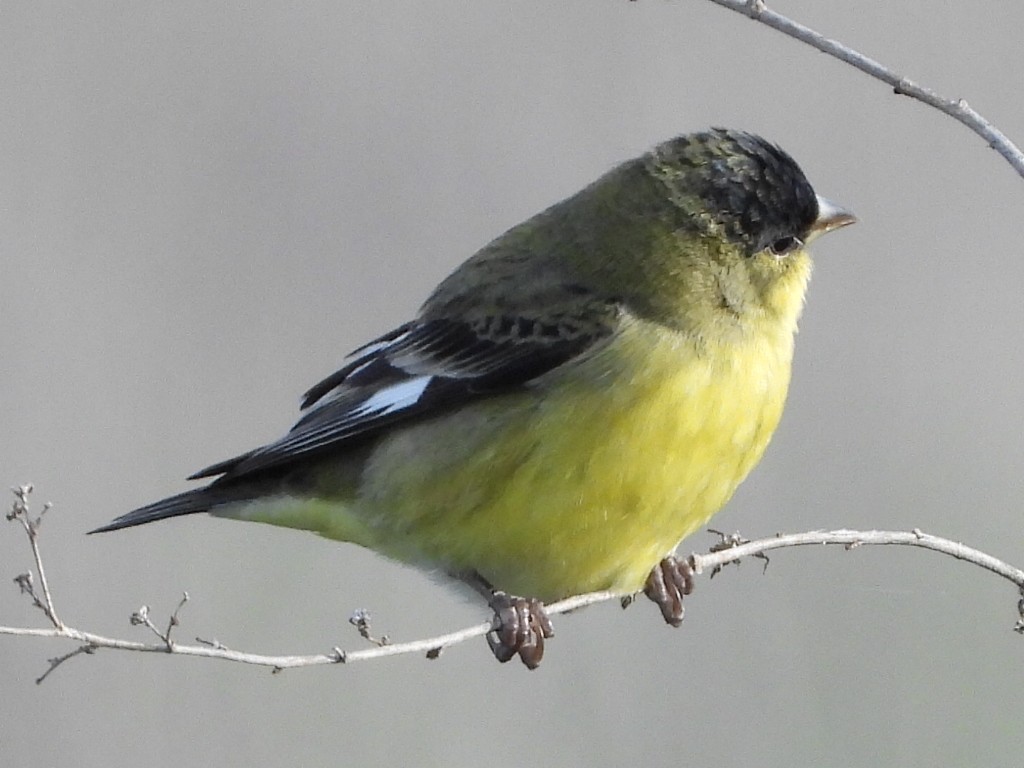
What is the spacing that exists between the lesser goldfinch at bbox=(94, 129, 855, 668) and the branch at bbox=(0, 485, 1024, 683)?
0.69ft

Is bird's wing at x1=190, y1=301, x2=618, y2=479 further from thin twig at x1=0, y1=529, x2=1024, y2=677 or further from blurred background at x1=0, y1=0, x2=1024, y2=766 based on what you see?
thin twig at x1=0, y1=529, x2=1024, y2=677

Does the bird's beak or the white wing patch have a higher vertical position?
the bird's beak

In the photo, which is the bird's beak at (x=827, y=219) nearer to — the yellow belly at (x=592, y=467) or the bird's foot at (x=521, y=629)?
the yellow belly at (x=592, y=467)

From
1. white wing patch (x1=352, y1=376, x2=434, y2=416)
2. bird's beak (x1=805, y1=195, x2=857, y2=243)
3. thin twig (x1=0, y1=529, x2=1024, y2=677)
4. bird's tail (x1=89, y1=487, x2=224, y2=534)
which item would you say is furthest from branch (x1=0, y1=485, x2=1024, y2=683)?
bird's tail (x1=89, y1=487, x2=224, y2=534)

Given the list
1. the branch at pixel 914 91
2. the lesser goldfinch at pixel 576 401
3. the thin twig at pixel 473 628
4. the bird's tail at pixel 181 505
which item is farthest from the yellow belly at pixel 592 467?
the branch at pixel 914 91

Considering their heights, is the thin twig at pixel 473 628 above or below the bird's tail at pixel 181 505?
below

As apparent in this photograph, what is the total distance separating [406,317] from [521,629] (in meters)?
2.44

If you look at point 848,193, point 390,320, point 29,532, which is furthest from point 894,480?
point 29,532

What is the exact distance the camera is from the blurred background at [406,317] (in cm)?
525

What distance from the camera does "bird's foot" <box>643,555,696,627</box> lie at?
13.9 feet

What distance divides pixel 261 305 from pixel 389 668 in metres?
1.50

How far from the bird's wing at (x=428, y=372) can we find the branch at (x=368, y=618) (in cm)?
60

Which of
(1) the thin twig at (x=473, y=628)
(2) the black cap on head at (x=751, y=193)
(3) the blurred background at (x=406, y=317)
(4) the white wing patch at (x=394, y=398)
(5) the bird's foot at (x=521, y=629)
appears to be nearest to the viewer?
(1) the thin twig at (x=473, y=628)

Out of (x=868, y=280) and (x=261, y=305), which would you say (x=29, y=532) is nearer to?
(x=261, y=305)
